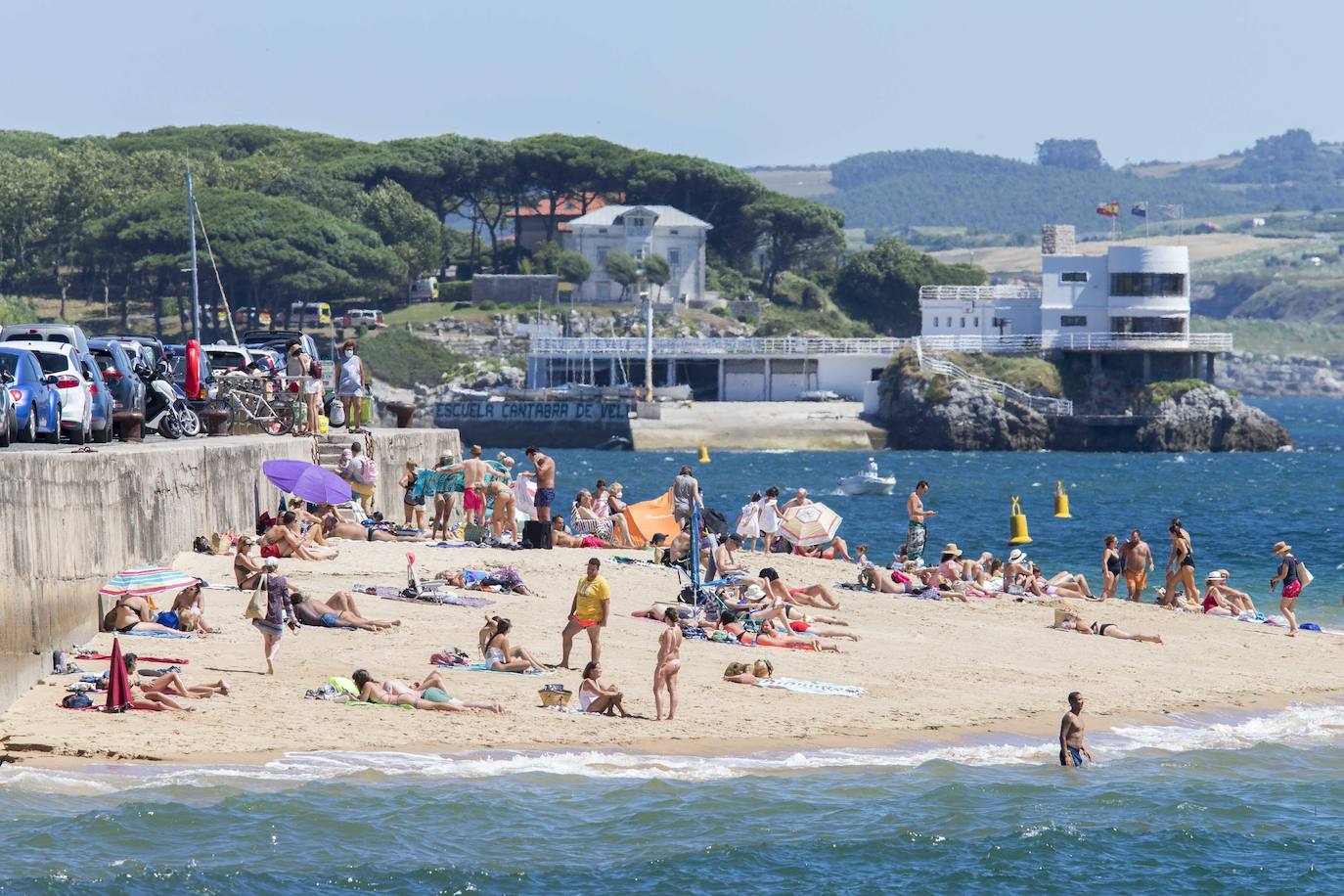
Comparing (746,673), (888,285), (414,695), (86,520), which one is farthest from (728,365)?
(414,695)

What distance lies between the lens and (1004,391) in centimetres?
9625

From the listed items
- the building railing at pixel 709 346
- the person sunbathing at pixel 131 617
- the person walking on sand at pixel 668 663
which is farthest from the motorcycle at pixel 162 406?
the building railing at pixel 709 346

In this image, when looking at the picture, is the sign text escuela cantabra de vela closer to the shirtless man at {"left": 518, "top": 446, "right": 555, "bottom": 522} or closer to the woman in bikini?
the shirtless man at {"left": 518, "top": 446, "right": 555, "bottom": 522}

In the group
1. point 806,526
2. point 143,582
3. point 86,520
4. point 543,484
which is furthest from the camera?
point 806,526

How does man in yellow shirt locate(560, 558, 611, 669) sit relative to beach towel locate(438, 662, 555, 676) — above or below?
above

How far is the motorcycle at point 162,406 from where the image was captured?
1097 inches

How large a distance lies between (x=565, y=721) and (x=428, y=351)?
93720mm

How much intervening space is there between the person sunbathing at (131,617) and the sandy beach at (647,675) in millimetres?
327

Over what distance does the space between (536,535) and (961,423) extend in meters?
68.9

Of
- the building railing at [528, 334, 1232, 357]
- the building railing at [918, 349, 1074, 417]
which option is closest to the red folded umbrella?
the building railing at [918, 349, 1074, 417]

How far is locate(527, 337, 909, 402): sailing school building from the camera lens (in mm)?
102562

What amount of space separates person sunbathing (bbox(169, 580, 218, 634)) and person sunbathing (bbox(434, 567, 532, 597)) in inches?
172

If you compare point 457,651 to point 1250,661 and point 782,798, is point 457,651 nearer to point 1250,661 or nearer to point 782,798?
point 782,798

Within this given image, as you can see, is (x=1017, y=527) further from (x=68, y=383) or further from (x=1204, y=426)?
(x=1204, y=426)
